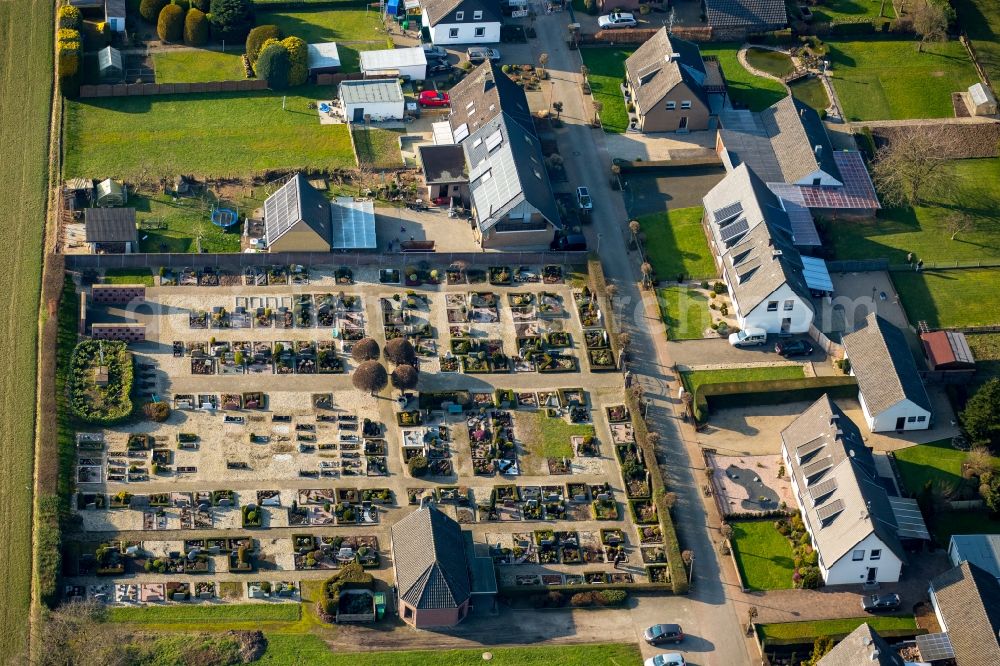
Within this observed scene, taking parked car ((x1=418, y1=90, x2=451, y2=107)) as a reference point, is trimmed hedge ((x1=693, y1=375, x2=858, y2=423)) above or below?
below

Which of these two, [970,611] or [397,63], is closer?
[970,611]

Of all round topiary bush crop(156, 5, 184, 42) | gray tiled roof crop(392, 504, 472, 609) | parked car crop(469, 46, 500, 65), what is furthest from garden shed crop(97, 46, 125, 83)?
gray tiled roof crop(392, 504, 472, 609)

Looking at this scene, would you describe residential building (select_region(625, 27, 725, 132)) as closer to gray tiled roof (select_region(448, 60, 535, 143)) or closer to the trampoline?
gray tiled roof (select_region(448, 60, 535, 143))

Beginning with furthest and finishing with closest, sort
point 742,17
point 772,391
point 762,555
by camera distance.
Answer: point 742,17, point 772,391, point 762,555

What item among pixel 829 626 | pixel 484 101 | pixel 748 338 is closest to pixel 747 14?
pixel 484 101

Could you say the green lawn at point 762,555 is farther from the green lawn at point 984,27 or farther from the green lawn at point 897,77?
the green lawn at point 984,27

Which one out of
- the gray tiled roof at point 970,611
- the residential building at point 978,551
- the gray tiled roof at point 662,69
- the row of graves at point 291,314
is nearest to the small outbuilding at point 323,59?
the gray tiled roof at point 662,69

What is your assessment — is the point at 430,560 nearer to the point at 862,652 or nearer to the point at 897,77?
the point at 862,652
